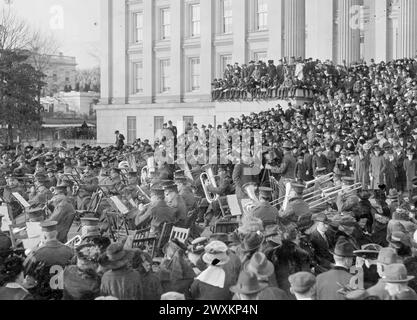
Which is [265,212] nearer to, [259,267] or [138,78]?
[259,267]

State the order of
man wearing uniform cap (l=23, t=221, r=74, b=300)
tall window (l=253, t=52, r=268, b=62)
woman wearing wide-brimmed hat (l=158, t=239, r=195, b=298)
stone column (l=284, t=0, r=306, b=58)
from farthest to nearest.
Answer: tall window (l=253, t=52, r=268, b=62) → stone column (l=284, t=0, r=306, b=58) → man wearing uniform cap (l=23, t=221, r=74, b=300) → woman wearing wide-brimmed hat (l=158, t=239, r=195, b=298)

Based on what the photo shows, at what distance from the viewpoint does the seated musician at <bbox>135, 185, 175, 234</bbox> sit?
12.8 meters

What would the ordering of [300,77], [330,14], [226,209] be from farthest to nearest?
[330,14]
[300,77]
[226,209]

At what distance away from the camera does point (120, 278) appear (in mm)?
7816

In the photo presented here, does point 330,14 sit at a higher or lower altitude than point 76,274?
higher

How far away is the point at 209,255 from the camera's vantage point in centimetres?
845

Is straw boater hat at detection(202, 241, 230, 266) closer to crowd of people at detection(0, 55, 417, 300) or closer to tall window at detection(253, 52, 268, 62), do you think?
crowd of people at detection(0, 55, 417, 300)

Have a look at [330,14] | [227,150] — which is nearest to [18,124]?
[330,14]

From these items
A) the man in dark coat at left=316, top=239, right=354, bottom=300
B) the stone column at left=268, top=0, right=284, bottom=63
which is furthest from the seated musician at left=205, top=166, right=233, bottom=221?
the stone column at left=268, top=0, right=284, bottom=63

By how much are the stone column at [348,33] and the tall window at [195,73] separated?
11.3 metres

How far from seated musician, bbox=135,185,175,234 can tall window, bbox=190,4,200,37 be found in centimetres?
3540

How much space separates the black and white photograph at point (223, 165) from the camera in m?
8.15
